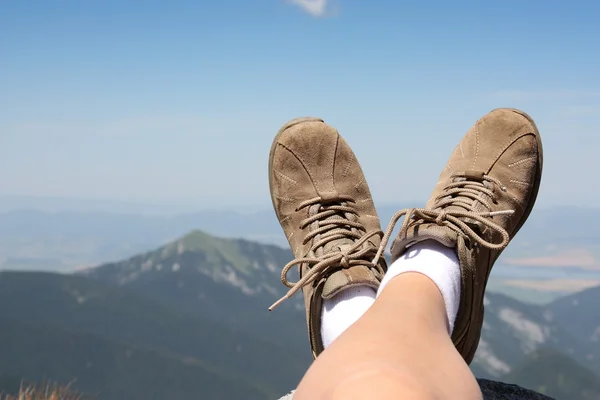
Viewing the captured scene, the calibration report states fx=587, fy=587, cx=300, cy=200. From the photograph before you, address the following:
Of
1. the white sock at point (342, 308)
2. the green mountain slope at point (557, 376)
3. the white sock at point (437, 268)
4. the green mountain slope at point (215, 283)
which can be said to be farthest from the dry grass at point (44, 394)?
the green mountain slope at point (215, 283)

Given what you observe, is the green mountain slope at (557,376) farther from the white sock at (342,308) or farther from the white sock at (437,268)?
the white sock at (437,268)

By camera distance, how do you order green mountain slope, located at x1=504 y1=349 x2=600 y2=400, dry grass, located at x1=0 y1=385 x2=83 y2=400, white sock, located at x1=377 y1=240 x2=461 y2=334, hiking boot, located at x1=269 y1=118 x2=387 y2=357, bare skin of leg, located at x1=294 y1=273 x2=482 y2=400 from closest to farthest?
bare skin of leg, located at x1=294 y1=273 x2=482 y2=400 → white sock, located at x1=377 y1=240 x2=461 y2=334 → hiking boot, located at x1=269 y1=118 x2=387 y2=357 → dry grass, located at x1=0 y1=385 x2=83 y2=400 → green mountain slope, located at x1=504 y1=349 x2=600 y2=400

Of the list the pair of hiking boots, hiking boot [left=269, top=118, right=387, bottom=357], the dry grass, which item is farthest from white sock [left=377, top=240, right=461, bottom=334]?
the dry grass

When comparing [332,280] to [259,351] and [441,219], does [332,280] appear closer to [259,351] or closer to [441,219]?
[441,219]

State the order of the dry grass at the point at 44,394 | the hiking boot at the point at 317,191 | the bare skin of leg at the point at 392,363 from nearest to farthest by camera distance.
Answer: the bare skin of leg at the point at 392,363 → the hiking boot at the point at 317,191 → the dry grass at the point at 44,394

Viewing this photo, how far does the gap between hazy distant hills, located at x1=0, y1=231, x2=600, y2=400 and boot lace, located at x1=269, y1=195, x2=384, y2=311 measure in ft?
79.1

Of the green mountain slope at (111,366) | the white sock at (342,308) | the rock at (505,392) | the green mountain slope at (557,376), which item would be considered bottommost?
the green mountain slope at (557,376)

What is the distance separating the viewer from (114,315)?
38656 mm

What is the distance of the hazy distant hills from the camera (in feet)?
109

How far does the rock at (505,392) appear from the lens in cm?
253

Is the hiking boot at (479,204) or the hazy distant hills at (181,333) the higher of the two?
the hiking boot at (479,204)

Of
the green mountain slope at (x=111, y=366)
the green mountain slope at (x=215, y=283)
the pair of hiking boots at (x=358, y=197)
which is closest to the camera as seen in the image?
the pair of hiking boots at (x=358, y=197)

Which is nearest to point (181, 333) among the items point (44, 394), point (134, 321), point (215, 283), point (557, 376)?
point (134, 321)

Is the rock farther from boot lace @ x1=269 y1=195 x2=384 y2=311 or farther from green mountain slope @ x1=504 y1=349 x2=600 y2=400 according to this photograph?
green mountain slope @ x1=504 y1=349 x2=600 y2=400
